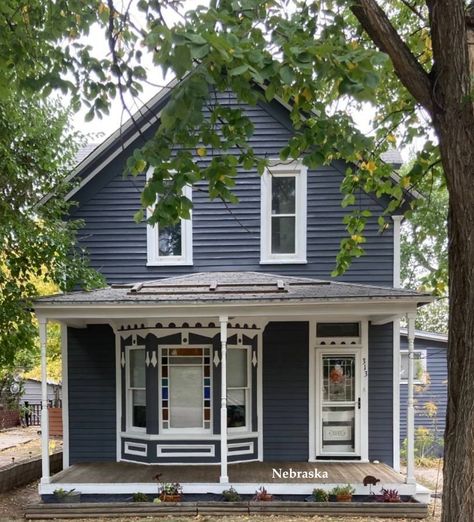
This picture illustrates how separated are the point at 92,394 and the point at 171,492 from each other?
2.98 metres

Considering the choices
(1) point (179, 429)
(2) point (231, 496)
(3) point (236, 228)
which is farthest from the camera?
(3) point (236, 228)

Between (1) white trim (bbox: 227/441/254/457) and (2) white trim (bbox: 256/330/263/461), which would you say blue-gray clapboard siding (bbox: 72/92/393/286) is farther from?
(1) white trim (bbox: 227/441/254/457)

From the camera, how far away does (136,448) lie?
30.0ft

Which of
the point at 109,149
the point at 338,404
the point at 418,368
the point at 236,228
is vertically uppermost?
the point at 109,149

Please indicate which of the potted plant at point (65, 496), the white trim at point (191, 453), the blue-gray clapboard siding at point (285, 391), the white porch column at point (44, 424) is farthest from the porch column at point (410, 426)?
the white porch column at point (44, 424)

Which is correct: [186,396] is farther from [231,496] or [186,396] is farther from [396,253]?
[396,253]

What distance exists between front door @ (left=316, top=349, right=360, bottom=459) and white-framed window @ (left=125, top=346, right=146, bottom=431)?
3334mm

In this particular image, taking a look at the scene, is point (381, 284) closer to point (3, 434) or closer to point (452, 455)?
point (452, 455)

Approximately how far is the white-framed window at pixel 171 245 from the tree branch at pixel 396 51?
5837 mm

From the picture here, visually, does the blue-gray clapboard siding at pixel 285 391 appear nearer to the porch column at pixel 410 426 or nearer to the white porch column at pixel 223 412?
the white porch column at pixel 223 412

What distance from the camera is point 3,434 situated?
15.8 metres

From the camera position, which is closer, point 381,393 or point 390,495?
point 390,495

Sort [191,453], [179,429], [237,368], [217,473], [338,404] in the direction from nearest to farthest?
1. [217,473]
2. [191,453]
3. [179,429]
4. [237,368]
5. [338,404]

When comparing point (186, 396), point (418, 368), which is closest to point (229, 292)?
point (186, 396)
